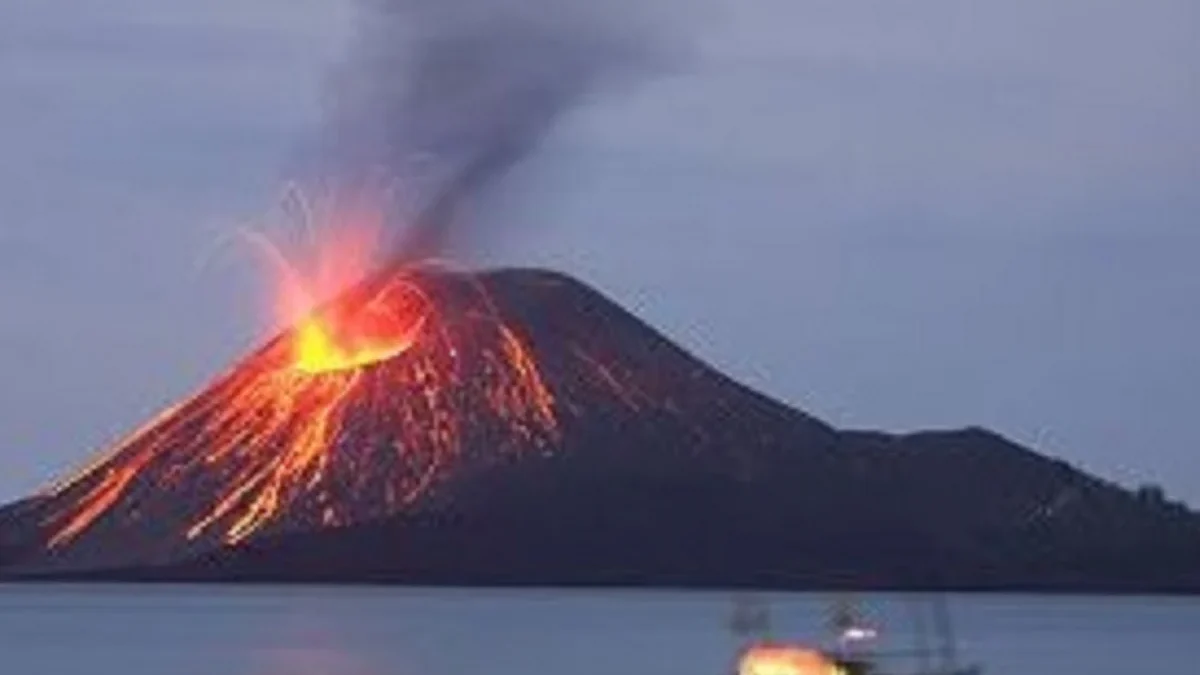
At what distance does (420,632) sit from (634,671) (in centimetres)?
4683

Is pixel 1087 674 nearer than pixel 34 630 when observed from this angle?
Yes

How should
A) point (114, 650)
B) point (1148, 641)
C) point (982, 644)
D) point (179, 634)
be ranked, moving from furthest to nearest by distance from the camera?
point (1148, 641), point (179, 634), point (982, 644), point (114, 650)

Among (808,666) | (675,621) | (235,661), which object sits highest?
(675,621)

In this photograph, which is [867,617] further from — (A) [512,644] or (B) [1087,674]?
(B) [1087,674]

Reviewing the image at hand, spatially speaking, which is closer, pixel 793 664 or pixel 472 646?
pixel 793 664

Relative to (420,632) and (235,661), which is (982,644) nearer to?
(420,632)

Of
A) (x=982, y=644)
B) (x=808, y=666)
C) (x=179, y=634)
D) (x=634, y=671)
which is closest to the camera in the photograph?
(x=808, y=666)

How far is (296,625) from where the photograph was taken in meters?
183

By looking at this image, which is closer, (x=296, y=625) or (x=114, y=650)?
(x=114, y=650)

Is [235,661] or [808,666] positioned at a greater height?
[235,661]

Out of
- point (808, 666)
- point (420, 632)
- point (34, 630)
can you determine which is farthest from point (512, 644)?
point (808, 666)

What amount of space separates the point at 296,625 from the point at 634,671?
55938 mm

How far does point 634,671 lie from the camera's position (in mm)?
129125

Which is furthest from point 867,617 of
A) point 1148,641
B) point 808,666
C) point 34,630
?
point 808,666
